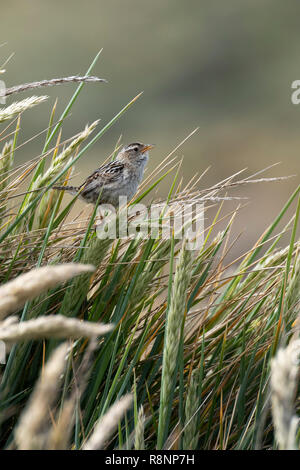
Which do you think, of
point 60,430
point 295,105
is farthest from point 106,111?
point 60,430

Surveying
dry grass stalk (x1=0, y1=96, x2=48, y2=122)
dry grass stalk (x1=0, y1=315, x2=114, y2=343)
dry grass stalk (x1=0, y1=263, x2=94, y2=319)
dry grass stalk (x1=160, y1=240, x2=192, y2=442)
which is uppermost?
dry grass stalk (x1=0, y1=96, x2=48, y2=122)

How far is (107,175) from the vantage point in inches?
215

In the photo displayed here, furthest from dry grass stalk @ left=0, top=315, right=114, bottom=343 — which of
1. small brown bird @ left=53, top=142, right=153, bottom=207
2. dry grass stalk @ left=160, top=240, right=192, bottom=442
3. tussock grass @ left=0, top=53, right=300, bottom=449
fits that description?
small brown bird @ left=53, top=142, right=153, bottom=207

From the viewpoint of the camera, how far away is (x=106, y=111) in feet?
108

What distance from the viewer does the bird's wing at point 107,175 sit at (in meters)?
5.23

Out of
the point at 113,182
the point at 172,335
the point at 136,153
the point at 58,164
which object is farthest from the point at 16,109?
the point at 136,153

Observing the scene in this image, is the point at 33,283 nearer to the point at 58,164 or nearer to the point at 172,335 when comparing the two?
the point at 172,335

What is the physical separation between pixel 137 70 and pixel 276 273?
36.1 meters

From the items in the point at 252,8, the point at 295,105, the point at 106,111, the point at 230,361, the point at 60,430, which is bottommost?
the point at 60,430

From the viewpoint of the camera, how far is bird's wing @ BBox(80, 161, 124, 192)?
523 centimetres

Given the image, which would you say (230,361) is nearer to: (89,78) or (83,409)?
(83,409)

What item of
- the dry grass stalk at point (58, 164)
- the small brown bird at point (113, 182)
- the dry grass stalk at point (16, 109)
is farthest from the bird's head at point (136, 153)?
the dry grass stalk at point (16, 109)

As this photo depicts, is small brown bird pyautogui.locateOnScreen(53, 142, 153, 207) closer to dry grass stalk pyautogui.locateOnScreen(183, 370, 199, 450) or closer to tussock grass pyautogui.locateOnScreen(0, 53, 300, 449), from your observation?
tussock grass pyautogui.locateOnScreen(0, 53, 300, 449)
